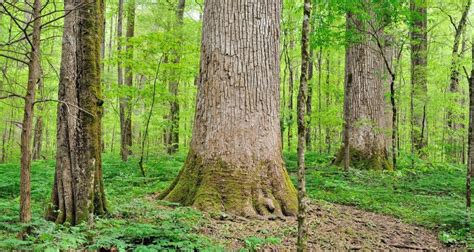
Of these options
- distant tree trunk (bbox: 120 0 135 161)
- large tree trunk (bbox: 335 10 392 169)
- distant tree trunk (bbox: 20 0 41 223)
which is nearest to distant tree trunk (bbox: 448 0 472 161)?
large tree trunk (bbox: 335 10 392 169)

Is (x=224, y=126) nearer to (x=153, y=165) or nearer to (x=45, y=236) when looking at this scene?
(x=45, y=236)

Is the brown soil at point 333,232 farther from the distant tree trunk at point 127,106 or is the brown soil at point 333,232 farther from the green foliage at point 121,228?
the distant tree trunk at point 127,106

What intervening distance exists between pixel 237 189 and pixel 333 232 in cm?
123

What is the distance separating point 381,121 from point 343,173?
218 centimetres

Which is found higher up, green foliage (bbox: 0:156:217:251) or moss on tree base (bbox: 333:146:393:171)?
moss on tree base (bbox: 333:146:393:171)

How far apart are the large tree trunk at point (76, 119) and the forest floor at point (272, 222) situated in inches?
14.1

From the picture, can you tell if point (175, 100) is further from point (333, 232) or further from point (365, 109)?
point (333, 232)

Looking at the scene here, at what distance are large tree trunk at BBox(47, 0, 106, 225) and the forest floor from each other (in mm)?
358

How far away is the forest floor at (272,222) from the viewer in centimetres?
324

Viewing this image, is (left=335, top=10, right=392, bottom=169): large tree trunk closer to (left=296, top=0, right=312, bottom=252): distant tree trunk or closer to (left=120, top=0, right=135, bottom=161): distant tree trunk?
(left=120, top=0, right=135, bottom=161): distant tree trunk

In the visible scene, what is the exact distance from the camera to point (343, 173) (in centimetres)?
791

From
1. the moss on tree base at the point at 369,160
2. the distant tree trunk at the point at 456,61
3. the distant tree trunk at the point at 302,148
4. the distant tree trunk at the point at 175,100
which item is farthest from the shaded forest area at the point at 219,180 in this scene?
the distant tree trunk at the point at 175,100

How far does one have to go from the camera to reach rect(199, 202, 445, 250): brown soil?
3.81 meters

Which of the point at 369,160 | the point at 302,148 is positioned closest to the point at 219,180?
the point at 302,148
